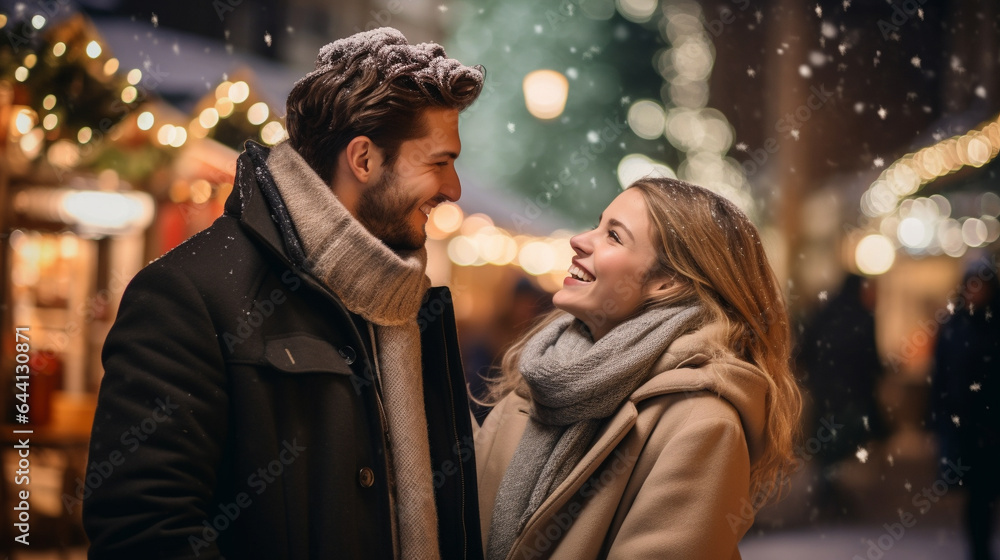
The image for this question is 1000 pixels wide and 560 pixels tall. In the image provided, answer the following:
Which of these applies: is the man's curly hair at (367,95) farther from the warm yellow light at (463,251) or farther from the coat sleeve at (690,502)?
the warm yellow light at (463,251)

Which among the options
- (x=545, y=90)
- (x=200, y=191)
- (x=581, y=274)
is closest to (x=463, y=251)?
(x=545, y=90)

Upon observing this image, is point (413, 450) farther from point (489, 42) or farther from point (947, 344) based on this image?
point (489, 42)

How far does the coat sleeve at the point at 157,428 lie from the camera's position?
1.34m

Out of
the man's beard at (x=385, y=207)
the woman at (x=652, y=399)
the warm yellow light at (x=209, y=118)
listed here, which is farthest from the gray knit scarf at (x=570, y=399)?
the warm yellow light at (x=209, y=118)

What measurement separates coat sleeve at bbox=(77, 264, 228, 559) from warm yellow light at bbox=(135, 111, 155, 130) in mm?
2892

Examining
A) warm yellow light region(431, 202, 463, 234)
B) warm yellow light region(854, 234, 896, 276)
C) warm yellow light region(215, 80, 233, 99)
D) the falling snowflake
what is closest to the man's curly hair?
warm yellow light region(215, 80, 233, 99)

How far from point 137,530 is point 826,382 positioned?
4799 millimetres

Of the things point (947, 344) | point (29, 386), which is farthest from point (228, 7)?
point (947, 344)

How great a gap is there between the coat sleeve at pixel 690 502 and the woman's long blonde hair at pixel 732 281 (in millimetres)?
297

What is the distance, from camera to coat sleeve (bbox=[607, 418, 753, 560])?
1750mm

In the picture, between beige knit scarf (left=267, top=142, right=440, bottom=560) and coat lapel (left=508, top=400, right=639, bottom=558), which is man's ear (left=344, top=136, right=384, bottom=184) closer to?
beige knit scarf (left=267, top=142, right=440, bottom=560)

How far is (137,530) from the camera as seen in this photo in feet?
4.40

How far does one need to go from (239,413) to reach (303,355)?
0.58ft

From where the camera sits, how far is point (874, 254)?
5.93m
